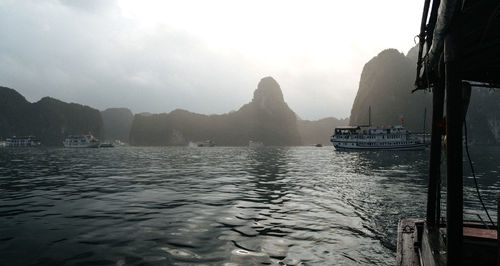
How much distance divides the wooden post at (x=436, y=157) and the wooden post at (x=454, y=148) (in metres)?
3.38

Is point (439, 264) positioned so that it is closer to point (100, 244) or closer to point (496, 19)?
point (496, 19)

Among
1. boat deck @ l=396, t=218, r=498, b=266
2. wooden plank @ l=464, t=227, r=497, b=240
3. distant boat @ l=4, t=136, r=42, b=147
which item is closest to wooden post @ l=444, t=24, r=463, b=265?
boat deck @ l=396, t=218, r=498, b=266

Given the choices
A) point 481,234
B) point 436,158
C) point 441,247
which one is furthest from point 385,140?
point 441,247

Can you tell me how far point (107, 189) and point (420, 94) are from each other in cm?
21879

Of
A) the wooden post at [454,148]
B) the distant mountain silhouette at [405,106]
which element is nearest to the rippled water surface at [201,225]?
the wooden post at [454,148]

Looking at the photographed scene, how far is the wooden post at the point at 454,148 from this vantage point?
4141 mm

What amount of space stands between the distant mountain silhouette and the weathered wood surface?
598 feet

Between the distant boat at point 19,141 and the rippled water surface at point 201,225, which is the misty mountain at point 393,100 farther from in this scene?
the distant boat at point 19,141

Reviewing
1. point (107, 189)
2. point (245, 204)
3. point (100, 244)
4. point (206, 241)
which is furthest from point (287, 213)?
point (107, 189)

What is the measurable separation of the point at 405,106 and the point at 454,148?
203 m

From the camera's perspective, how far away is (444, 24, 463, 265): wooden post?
4.14 meters

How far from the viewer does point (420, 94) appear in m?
188

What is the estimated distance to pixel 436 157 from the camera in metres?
7.41

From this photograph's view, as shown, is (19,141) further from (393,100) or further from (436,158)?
→ (393,100)
